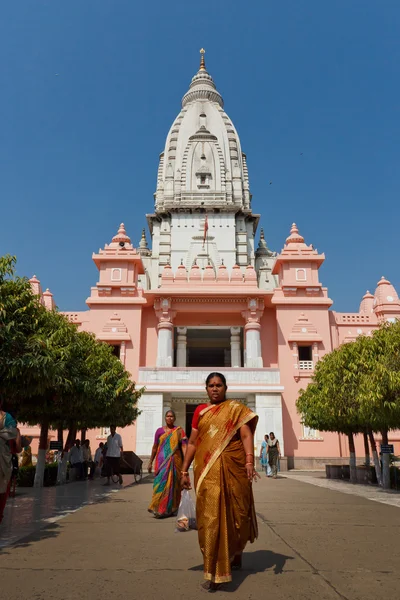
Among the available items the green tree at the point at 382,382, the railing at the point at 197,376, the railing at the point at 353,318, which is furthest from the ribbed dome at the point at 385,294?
the green tree at the point at 382,382

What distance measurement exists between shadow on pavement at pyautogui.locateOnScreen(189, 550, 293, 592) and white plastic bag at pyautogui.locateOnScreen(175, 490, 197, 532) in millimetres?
810

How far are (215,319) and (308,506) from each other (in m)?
19.2

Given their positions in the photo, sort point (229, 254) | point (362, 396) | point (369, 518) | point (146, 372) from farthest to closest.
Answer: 1. point (229, 254)
2. point (146, 372)
3. point (362, 396)
4. point (369, 518)

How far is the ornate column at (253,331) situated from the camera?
25.4 m

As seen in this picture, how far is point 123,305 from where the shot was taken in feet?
89.3

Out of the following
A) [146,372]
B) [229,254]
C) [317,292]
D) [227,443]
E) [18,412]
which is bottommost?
[227,443]

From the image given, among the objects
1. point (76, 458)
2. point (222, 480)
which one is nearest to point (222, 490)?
point (222, 480)

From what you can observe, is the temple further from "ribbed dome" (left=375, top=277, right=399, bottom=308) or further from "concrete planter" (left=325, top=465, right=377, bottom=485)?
"concrete planter" (left=325, top=465, right=377, bottom=485)

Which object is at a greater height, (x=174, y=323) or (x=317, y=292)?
(x=317, y=292)

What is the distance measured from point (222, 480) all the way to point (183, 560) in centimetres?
104

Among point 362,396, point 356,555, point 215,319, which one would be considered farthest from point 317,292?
point 356,555

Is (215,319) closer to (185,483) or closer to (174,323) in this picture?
(174,323)

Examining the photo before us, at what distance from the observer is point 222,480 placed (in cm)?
392

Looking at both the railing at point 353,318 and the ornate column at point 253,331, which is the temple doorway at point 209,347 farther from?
the railing at point 353,318
